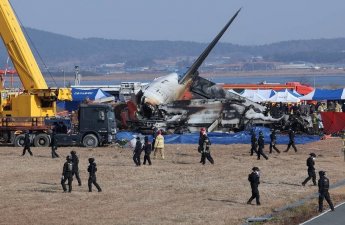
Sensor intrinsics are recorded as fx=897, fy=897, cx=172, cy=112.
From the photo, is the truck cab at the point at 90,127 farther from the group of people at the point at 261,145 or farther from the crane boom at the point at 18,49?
the group of people at the point at 261,145

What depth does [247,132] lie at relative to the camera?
5259 cm

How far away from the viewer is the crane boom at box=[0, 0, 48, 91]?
164ft

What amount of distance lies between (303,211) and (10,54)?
27.1 m

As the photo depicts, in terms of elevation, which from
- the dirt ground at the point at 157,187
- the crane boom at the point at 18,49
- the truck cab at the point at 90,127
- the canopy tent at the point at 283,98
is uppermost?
the crane boom at the point at 18,49

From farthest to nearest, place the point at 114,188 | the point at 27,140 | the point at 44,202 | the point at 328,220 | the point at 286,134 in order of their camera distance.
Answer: the point at 286,134
the point at 27,140
the point at 114,188
the point at 44,202
the point at 328,220

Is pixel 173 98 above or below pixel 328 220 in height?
above

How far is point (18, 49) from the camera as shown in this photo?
5028 cm

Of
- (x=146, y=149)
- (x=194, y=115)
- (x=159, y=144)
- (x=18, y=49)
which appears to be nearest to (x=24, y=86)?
(x=18, y=49)

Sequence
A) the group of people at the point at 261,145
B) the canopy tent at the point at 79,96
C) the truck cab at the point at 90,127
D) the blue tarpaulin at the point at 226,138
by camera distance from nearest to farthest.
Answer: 1. the group of people at the point at 261,145
2. the truck cab at the point at 90,127
3. the blue tarpaulin at the point at 226,138
4. the canopy tent at the point at 79,96

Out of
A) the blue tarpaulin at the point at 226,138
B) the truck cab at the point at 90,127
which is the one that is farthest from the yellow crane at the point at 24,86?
the blue tarpaulin at the point at 226,138

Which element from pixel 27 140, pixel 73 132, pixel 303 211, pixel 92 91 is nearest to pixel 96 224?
pixel 303 211

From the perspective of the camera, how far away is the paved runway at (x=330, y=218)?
25.4 meters

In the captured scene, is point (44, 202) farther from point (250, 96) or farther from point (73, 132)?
point (250, 96)

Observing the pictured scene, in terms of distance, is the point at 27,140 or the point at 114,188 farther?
the point at 27,140
